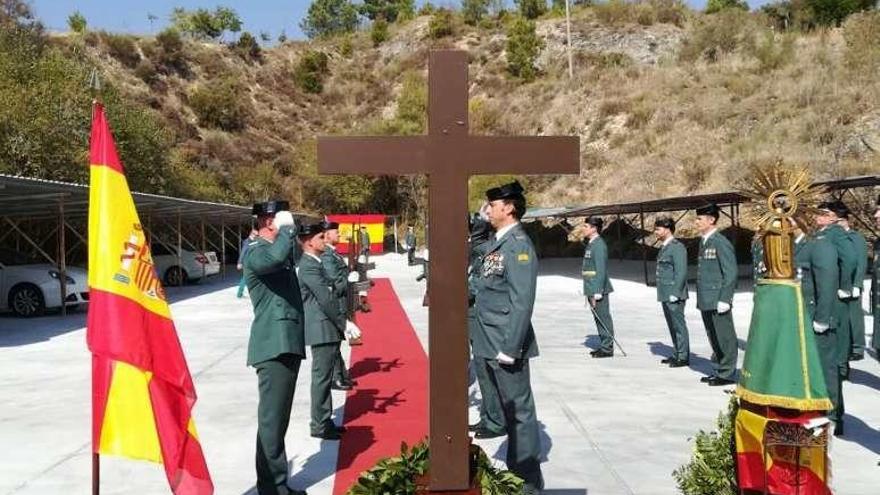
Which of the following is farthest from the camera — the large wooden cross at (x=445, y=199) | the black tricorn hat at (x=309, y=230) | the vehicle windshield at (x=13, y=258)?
Answer: the vehicle windshield at (x=13, y=258)

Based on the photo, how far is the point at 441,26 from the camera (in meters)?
75.1

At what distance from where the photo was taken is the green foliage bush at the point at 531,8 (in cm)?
7956

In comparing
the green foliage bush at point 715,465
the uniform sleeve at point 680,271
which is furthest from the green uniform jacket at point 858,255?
the green foliage bush at point 715,465

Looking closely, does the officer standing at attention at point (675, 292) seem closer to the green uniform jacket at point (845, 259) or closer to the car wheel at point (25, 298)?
the green uniform jacket at point (845, 259)

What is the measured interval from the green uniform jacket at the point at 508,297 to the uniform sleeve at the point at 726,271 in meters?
4.07

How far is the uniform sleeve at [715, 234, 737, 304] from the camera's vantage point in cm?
779

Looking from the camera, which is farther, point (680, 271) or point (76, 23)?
point (76, 23)

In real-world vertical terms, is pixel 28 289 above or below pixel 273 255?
below

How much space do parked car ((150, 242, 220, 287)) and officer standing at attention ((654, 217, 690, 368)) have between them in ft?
51.4

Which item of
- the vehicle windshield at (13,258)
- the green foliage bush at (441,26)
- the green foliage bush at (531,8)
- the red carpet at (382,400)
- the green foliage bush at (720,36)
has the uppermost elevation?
the green foliage bush at (531,8)

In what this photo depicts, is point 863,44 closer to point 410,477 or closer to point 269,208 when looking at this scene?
point 269,208

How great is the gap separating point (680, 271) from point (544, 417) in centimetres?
318

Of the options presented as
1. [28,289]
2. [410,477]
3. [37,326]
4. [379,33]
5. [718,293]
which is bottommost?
[37,326]

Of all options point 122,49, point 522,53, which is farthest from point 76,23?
point 522,53
